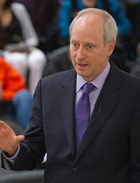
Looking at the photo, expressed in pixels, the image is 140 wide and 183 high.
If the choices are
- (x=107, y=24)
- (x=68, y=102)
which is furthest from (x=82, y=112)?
(x=107, y=24)

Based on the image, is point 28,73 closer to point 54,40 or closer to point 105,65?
point 54,40

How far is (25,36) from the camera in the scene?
4.70m

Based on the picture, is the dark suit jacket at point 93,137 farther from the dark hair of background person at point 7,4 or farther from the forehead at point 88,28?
the dark hair of background person at point 7,4

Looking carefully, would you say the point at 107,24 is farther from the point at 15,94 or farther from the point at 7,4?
the point at 7,4

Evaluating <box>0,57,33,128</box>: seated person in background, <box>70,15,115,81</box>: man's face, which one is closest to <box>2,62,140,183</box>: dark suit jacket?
<box>70,15,115,81</box>: man's face

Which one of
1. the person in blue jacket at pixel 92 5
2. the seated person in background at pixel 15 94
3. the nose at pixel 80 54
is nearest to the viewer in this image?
the nose at pixel 80 54

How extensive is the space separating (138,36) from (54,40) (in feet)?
2.82

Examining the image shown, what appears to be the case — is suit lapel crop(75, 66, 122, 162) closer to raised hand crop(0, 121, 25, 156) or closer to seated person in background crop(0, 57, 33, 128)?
raised hand crop(0, 121, 25, 156)

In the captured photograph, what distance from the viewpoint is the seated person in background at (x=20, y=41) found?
418 centimetres

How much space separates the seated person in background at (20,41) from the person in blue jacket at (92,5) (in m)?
0.32

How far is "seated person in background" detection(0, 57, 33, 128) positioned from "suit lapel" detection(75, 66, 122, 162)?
1.60 meters

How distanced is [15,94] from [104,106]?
1.88 m

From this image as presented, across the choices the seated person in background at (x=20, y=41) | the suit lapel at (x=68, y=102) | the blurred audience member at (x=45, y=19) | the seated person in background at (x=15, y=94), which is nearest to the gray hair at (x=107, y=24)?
the suit lapel at (x=68, y=102)

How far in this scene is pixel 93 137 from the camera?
1929 mm
